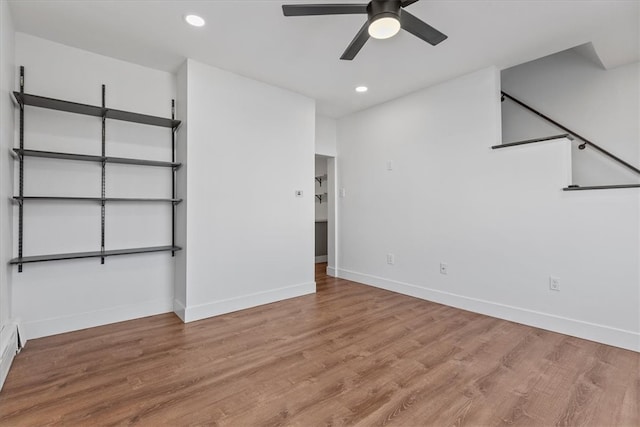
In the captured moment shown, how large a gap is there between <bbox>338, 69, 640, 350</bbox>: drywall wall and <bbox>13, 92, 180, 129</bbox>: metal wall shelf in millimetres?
2692

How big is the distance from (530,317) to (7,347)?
4.17 metres

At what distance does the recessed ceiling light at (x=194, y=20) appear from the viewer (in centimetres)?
230

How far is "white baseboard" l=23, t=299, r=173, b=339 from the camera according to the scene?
8.30ft

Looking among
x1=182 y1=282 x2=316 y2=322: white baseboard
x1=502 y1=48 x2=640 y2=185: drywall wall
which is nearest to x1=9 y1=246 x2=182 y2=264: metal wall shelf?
x1=182 y1=282 x2=316 y2=322: white baseboard

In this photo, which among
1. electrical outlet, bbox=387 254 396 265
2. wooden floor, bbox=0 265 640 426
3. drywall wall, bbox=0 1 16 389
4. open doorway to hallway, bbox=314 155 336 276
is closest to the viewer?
wooden floor, bbox=0 265 640 426

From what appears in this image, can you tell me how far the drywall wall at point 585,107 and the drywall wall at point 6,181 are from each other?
4.94m

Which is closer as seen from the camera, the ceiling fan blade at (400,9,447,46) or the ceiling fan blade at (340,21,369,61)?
the ceiling fan blade at (400,9,447,46)

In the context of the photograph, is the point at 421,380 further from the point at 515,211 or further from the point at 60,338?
the point at 60,338

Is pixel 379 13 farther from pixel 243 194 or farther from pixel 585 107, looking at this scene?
pixel 585 107

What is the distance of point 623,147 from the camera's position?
3.04 meters

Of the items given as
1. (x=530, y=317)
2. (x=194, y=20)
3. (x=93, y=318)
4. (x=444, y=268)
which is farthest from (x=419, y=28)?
(x=93, y=318)

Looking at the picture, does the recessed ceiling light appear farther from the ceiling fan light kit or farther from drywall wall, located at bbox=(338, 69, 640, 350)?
drywall wall, located at bbox=(338, 69, 640, 350)

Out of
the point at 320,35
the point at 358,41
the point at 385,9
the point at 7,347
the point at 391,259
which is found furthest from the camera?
the point at 391,259

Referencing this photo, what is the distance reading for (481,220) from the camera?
3.20 meters
